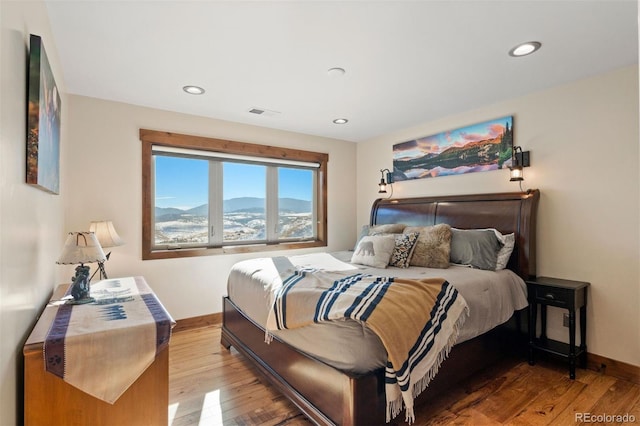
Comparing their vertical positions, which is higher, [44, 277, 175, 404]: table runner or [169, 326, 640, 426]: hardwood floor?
[44, 277, 175, 404]: table runner

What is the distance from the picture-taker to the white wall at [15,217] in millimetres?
1091

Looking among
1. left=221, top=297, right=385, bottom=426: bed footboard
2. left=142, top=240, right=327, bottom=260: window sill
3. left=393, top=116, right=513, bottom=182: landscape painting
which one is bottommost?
left=221, top=297, right=385, bottom=426: bed footboard

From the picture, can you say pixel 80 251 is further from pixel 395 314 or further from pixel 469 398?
pixel 469 398

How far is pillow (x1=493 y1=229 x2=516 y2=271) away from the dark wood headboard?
79mm

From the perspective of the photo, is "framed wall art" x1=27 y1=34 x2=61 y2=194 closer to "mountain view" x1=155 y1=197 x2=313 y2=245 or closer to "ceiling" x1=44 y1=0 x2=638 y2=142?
"ceiling" x1=44 y1=0 x2=638 y2=142

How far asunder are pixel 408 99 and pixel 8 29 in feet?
9.56

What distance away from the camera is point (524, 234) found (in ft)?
9.57

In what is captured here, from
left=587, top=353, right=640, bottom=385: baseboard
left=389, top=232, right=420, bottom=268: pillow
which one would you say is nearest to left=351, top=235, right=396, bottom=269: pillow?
left=389, top=232, right=420, bottom=268: pillow

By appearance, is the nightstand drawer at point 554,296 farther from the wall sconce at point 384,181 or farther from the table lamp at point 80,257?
the table lamp at point 80,257

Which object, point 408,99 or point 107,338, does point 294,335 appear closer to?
point 107,338

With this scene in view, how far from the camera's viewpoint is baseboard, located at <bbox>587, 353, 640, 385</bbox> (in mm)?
2484

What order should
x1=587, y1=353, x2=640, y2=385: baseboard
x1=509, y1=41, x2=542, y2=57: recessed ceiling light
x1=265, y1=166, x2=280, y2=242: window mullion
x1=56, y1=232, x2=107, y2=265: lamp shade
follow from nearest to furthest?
x1=56, y1=232, x2=107, y2=265: lamp shade, x1=509, y1=41, x2=542, y2=57: recessed ceiling light, x1=587, y1=353, x2=640, y2=385: baseboard, x1=265, y1=166, x2=280, y2=242: window mullion

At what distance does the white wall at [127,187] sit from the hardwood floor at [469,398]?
0.97 m

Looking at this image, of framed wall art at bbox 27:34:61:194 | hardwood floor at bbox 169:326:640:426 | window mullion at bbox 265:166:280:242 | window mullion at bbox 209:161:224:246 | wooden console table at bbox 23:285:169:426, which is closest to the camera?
wooden console table at bbox 23:285:169:426
